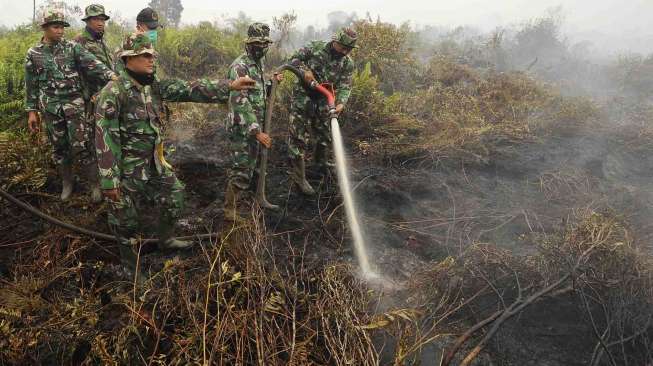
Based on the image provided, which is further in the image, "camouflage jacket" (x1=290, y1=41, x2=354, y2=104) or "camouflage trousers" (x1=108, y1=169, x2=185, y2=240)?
"camouflage jacket" (x1=290, y1=41, x2=354, y2=104)

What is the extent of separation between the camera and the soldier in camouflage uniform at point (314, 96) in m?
4.45

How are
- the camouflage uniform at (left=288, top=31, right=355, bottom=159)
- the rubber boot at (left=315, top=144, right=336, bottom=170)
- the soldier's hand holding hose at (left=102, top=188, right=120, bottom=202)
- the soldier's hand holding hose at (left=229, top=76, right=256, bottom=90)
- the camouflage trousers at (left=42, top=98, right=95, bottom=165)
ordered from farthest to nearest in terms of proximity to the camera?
the rubber boot at (left=315, top=144, right=336, bottom=170)
the camouflage uniform at (left=288, top=31, right=355, bottom=159)
the camouflage trousers at (left=42, top=98, right=95, bottom=165)
the soldier's hand holding hose at (left=229, top=76, right=256, bottom=90)
the soldier's hand holding hose at (left=102, top=188, right=120, bottom=202)

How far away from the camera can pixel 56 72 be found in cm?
377

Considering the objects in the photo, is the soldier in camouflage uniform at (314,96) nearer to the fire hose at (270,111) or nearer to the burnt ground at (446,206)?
the fire hose at (270,111)

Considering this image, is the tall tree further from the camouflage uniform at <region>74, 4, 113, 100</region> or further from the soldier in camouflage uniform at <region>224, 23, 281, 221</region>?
the soldier in camouflage uniform at <region>224, 23, 281, 221</region>

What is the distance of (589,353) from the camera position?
2.75 meters

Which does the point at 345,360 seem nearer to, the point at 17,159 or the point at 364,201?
the point at 364,201

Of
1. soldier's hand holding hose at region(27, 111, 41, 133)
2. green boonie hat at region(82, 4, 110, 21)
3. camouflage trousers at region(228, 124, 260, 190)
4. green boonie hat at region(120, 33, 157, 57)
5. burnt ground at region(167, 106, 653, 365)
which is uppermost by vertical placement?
green boonie hat at region(82, 4, 110, 21)

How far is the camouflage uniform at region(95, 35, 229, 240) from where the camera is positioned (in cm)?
265

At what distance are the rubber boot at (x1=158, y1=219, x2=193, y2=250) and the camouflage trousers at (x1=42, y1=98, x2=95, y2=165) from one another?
1.49m

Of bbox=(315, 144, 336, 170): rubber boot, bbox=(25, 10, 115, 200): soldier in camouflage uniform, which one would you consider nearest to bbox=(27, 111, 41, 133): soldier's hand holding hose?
bbox=(25, 10, 115, 200): soldier in camouflage uniform

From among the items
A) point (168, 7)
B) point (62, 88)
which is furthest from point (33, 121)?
point (168, 7)

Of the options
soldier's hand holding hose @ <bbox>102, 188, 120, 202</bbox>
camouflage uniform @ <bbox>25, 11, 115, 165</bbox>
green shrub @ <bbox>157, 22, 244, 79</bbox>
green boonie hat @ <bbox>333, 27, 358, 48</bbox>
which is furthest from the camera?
green shrub @ <bbox>157, 22, 244, 79</bbox>

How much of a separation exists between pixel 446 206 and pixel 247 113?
8.46ft
